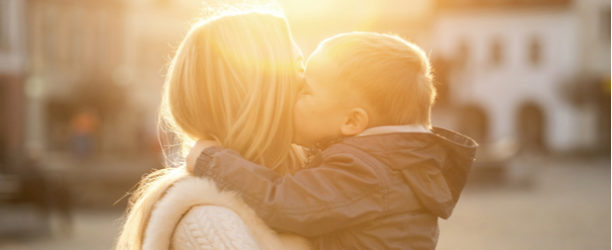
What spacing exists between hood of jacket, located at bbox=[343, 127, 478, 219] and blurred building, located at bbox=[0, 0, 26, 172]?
30242 millimetres

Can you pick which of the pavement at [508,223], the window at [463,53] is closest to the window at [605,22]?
the window at [463,53]

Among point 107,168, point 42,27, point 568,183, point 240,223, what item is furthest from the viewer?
point 42,27

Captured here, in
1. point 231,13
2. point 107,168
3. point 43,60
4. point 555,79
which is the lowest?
point 555,79

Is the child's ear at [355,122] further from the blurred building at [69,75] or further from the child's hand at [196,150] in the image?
the blurred building at [69,75]

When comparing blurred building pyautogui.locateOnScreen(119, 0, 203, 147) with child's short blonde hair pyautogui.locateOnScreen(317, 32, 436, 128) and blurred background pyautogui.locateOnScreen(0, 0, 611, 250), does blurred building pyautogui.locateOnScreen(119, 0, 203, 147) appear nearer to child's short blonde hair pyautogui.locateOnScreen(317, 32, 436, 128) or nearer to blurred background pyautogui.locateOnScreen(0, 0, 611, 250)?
blurred background pyautogui.locateOnScreen(0, 0, 611, 250)

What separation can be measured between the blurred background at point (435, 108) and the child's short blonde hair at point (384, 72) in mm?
472

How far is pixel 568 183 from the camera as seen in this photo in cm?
2577

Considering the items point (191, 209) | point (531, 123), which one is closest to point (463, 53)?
point (531, 123)

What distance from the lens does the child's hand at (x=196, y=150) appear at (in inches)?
84.0

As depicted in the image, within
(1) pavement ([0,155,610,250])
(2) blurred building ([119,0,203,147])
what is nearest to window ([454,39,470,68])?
(2) blurred building ([119,0,203,147])

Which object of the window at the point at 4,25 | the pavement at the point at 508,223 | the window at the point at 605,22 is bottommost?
the window at the point at 605,22

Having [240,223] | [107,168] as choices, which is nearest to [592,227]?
[107,168]

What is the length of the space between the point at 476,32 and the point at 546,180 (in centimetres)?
2342

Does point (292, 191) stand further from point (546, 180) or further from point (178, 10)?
point (178, 10)
